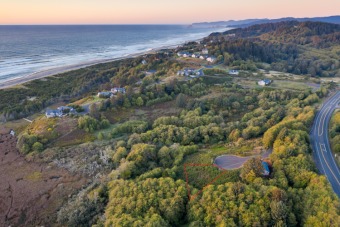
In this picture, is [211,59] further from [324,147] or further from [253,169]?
[253,169]

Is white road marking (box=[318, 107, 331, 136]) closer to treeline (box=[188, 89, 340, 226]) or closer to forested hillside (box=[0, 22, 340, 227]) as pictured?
forested hillside (box=[0, 22, 340, 227])

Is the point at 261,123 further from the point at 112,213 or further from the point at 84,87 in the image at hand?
the point at 84,87

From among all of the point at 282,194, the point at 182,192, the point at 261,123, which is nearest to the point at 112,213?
the point at 182,192

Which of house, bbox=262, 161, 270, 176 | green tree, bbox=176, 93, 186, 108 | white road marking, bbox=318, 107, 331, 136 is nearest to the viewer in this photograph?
house, bbox=262, 161, 270, 176

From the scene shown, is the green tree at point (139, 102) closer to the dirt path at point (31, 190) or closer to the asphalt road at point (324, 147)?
the dirt path at point (31, 190)

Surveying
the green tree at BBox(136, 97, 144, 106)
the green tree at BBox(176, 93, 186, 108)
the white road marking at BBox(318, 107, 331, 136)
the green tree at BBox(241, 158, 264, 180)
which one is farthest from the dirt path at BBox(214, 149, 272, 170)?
the green tree at BBox(136, 97, 144, 106)

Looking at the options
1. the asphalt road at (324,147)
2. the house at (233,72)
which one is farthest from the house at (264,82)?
the asphalt road at (324,147)
